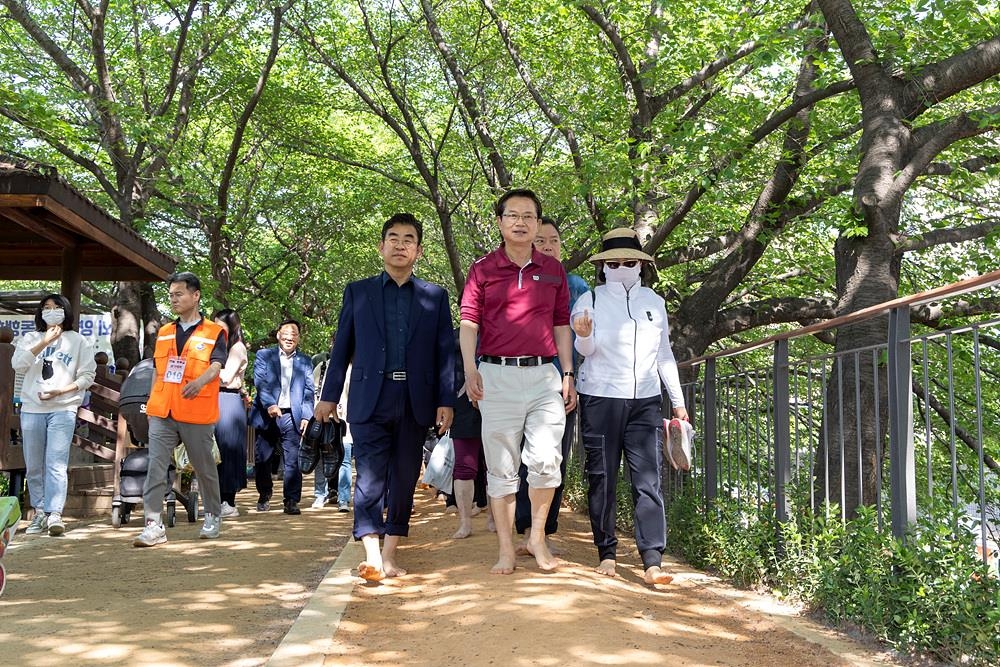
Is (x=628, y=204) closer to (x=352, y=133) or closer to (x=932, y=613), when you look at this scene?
(x=932, y=613)

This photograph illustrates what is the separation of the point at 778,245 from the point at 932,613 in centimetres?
1415

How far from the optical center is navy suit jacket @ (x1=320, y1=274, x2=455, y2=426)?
590 cm

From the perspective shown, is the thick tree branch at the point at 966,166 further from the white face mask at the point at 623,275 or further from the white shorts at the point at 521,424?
the white shorts at the point at 521,424

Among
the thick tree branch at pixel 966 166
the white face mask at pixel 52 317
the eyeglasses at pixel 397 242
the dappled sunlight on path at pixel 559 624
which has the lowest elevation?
the dappled sunlight on path at pixel 559 624

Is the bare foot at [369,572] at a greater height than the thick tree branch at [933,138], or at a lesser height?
lesser

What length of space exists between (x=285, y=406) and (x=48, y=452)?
2.45m

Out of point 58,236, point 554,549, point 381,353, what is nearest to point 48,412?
point 58,236

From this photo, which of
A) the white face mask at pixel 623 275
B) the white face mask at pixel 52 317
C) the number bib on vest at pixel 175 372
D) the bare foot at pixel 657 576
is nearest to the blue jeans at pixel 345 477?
the number bib on vest at pixel 175 372

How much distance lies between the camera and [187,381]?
775cm

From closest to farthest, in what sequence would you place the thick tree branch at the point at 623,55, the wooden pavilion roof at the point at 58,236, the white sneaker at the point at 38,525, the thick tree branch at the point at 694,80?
the white sneaker at the point at 38,525 < the wooden pavilion roof at the point at 58,236 < the thick tree branch at the point at 623,55 < the thick tree branch at the point at 694,80

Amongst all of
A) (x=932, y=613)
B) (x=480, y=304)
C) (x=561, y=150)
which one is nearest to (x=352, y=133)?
(x=561, y=150)

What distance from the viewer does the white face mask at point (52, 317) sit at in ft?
27.8

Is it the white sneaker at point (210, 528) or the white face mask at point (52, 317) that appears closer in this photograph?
the white sneaker at point (210, 528)

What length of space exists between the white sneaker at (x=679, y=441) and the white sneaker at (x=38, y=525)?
543cm
